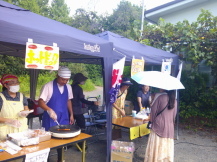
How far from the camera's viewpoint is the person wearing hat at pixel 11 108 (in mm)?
2354

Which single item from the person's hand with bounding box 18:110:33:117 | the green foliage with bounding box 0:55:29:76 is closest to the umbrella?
the person's hand with bounding box 18:110:33:117

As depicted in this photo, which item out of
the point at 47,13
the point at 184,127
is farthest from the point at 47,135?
the point at 47,13

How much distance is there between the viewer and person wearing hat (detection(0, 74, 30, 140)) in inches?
92.7

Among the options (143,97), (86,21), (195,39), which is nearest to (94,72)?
(86,21)

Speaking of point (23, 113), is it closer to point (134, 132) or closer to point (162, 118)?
point (134, 132)

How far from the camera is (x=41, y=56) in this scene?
2.24 meters

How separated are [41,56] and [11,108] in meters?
0.83

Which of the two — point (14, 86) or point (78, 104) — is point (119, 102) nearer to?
point (78, 104)

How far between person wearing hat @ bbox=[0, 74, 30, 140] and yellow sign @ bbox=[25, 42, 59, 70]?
1.77 ft

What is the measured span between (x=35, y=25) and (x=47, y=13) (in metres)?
25.0

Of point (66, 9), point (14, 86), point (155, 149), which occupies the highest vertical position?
point (66, 9)

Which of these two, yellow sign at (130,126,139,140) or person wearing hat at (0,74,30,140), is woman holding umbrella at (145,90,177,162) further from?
person wearing hat at (0,74,30,140)

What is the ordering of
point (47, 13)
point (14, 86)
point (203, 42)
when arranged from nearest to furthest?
point (14, 86), point (203, 42), point (47, 13)

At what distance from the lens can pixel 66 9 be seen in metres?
28.0
